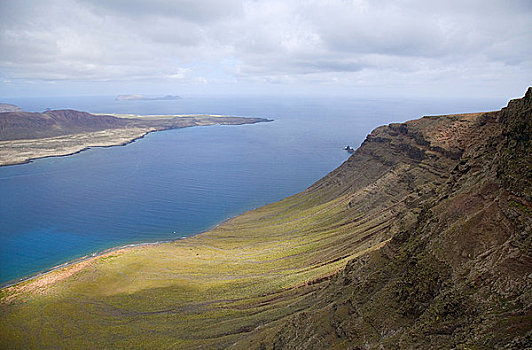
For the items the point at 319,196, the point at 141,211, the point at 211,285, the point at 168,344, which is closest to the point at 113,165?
the point at 141,211

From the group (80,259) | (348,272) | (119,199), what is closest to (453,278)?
(348,272)

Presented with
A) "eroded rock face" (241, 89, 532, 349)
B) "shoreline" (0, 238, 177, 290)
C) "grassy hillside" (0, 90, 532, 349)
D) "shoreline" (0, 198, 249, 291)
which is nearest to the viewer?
"eroded rock face" (241, 89, 532, 349)

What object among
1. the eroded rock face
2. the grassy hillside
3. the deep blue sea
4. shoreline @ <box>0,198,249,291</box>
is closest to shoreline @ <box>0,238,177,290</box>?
shoreline @ <box>0,198,249,291</box>

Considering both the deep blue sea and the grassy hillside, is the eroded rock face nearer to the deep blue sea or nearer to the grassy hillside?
the grassy hillside

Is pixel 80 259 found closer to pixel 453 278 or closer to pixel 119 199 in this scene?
pixel 119 199

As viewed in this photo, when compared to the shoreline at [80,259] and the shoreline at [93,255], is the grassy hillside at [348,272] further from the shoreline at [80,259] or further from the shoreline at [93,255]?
the shoreline at [80,259]

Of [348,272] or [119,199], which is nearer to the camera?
[348,272]

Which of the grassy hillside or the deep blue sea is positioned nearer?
the grassy hillside
